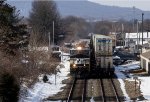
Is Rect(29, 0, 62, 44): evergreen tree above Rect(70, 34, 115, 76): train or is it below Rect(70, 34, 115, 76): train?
above

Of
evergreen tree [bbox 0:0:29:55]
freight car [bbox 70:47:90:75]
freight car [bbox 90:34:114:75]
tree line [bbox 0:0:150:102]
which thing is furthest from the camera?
freight car [bbox 90:34:114:75]

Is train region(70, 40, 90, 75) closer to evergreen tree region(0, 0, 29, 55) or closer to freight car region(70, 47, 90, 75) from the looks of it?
freight car region(70, 47, 90, 75)

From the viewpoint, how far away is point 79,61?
4425cm

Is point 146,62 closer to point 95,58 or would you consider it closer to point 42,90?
point 95,58

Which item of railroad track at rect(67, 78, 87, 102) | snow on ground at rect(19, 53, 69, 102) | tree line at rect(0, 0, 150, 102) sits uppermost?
tree line at rect(0, 0, 150, 102)

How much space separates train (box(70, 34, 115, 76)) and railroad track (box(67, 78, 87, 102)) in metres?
1.72

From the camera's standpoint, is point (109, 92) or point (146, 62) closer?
point (109, 92)

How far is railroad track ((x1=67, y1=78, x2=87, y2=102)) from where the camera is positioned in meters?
31.1

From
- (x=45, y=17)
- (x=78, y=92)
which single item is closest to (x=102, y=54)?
(x=78, y=92)

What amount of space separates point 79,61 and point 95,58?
8.49 feet

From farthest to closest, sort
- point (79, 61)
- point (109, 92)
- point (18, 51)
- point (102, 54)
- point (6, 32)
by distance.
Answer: point (102, 54), point (79, 61), point (18, 51), point (6, 32), point (109, 92)

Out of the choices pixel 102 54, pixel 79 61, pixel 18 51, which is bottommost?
pixel 79 61

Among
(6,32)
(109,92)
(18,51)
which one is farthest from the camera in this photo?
(18,51)

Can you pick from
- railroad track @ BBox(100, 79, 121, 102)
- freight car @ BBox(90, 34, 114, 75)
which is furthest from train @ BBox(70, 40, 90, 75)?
railroad track @ BBox(100, 79, 121, 102)
